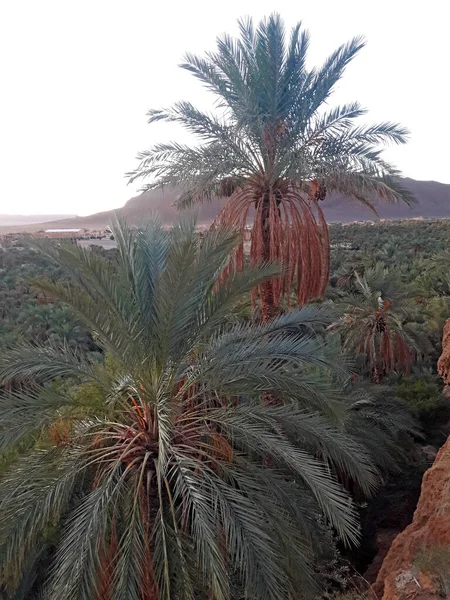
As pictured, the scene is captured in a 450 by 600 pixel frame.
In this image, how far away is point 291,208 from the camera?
367 inches

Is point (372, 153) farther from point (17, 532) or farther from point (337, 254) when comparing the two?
point (337, 254)

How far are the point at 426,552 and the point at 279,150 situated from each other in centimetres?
691

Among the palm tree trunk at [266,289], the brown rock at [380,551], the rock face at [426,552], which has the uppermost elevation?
the palm tree trunk at [266,289]

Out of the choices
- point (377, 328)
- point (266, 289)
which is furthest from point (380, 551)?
point (377, 328)

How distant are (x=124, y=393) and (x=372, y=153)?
608 centimetres

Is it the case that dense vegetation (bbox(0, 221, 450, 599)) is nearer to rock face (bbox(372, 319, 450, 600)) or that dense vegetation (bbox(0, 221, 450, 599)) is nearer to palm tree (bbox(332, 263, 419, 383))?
palm tree (bbox(332, 263, 419, 383))

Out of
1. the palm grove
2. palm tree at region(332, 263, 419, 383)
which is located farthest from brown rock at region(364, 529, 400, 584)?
palm tree at region(332, 263, 419, 383)

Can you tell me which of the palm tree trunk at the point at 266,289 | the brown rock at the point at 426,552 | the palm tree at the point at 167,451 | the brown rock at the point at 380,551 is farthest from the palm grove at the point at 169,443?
the palm tree trunk at the point at 266,289

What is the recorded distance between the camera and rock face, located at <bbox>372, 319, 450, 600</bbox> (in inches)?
151

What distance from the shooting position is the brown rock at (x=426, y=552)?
383 centimetres

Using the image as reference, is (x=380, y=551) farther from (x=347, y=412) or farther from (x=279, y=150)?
(x=279, y=150)

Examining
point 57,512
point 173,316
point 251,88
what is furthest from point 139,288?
point 251,88

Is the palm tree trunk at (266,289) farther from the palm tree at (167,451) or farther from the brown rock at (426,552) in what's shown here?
the brown rock at (426,552)

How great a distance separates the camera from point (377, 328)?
13.4 meters
